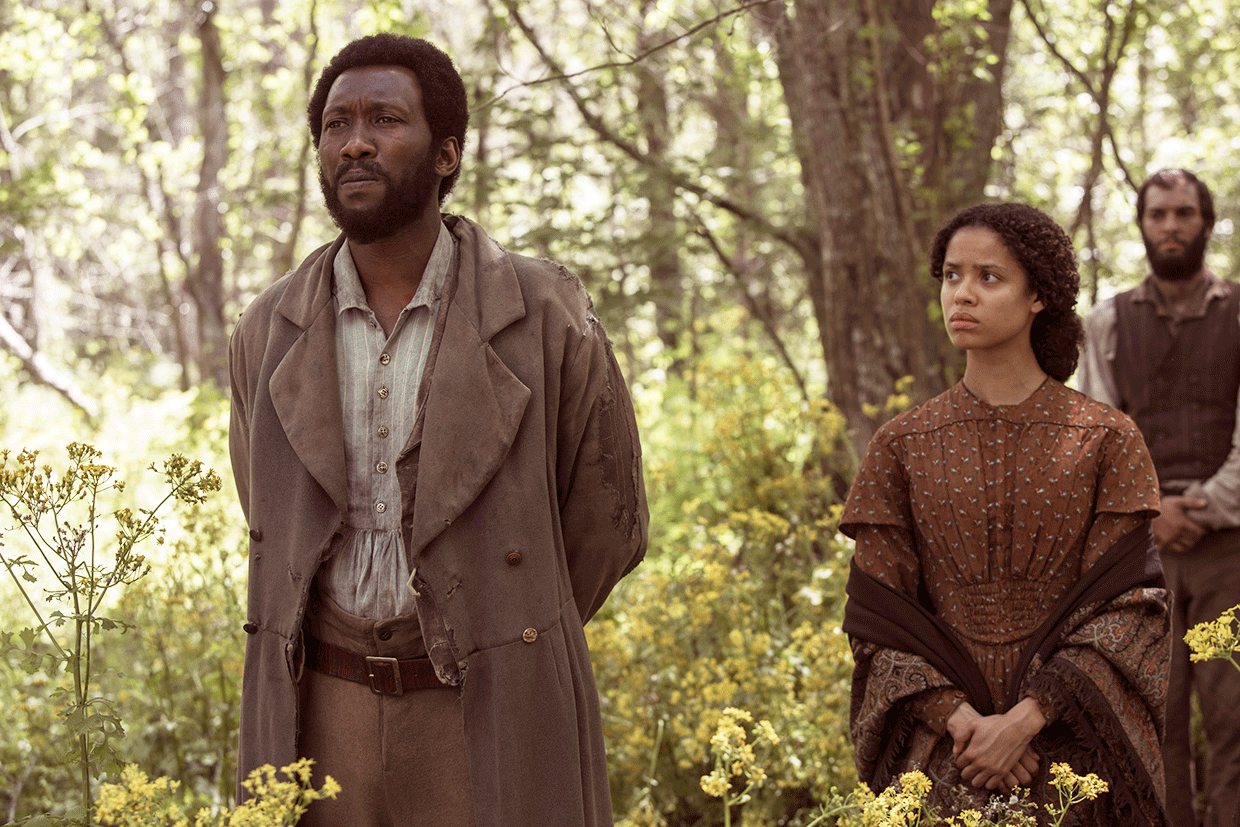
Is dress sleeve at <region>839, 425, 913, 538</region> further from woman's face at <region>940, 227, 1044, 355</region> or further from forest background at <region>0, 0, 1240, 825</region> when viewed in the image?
forest background at <region>0, 0, 1240, 825</region>

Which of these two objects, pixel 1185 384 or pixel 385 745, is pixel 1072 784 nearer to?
pixel 385 745

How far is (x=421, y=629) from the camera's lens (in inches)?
77.8

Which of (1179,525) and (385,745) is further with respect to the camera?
(1179,525)

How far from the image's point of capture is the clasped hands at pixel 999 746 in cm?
219

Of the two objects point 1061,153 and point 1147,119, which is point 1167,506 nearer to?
point 1061,153

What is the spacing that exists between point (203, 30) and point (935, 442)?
28.8ft

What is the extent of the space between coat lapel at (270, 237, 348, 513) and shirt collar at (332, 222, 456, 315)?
25 mm

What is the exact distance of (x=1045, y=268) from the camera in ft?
7.98

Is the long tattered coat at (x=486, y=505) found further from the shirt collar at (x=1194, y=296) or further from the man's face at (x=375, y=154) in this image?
the shirt collar at (x=1194, y=296)

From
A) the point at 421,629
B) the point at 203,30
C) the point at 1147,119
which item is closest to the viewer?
the point at 421,629

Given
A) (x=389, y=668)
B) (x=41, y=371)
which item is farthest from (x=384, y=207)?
(x=41, y=371)

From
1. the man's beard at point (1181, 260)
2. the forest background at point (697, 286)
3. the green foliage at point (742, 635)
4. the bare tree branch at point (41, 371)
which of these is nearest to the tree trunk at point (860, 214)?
the forest background at point (697, 286)

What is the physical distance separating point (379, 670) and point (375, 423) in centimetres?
46

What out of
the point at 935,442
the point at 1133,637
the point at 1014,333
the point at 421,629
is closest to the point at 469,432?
the point at 421,629
